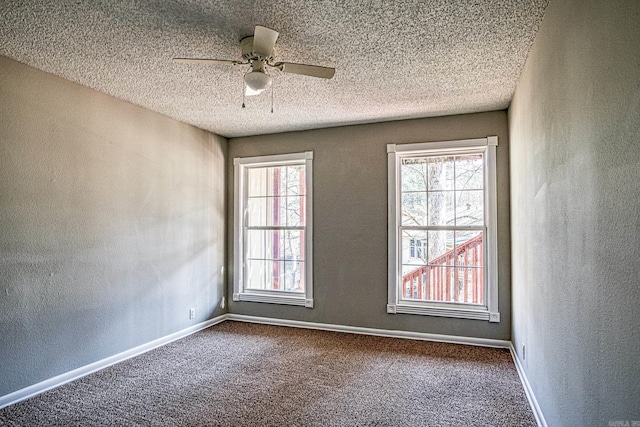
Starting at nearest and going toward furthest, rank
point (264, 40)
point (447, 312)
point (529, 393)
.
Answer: point (264, 40)
point (529, 393)
point (447, 312)

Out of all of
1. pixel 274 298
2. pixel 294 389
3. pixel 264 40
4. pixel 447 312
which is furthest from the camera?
pixel 274 298

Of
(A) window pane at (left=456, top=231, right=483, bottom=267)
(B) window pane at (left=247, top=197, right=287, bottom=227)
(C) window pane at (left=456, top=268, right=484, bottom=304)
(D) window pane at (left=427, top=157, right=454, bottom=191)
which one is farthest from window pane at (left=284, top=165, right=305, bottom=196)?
(C) window pane at (left=456, top=268, right=484, bottom=304)

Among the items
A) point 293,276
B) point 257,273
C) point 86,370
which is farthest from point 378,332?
point 86,370

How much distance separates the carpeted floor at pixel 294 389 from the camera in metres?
2.61

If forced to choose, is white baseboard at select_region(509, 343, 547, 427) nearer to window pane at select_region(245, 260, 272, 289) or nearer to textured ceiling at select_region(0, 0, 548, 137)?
textured ceiling at select_region(0, 0, 548, 137)

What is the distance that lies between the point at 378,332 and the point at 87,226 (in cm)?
323

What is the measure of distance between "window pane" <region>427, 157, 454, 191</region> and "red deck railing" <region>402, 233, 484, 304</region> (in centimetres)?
68

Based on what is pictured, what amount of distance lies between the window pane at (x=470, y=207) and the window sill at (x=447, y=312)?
37.9 inches

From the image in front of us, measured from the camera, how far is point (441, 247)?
14.6ft

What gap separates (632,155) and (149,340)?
4.26m

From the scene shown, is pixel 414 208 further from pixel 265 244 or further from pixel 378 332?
pixel 265 244

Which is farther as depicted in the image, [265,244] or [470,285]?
[265,244]

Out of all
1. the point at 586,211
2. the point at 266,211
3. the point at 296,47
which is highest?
the point at 296,47

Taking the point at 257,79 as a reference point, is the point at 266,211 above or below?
below
